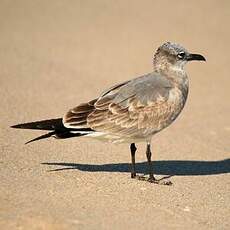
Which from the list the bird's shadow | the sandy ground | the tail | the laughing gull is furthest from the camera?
the bird's shadow

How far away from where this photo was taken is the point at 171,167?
8.80m

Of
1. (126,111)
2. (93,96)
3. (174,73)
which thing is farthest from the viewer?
(93,96)

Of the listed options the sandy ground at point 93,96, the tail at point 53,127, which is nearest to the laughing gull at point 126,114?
the tail at point 53,127

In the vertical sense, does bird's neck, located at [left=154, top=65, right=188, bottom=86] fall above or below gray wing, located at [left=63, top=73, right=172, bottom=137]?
above

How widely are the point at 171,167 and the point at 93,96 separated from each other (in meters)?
3.06

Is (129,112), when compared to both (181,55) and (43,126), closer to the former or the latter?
(43,126)

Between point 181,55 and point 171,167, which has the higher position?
point 181,55

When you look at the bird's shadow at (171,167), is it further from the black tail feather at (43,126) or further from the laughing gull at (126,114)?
the black tail feather at (43,126)

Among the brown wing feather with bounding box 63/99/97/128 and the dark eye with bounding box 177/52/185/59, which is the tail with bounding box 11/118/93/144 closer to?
the brown wing feather with bounding box 63/99/97/128

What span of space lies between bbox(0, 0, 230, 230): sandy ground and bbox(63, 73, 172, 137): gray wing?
61cm

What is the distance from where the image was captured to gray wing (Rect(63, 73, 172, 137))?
7.82 meters

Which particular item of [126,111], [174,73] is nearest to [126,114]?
[126,111]

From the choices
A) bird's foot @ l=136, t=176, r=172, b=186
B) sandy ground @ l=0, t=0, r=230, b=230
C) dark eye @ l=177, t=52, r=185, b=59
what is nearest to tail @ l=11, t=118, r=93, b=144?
sandy ground @ l=0, t=0, r=230, b=230

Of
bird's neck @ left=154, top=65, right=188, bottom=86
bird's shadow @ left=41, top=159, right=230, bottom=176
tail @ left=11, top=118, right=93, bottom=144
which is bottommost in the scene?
bird's shadow @ left=41, top=159, right=230, bottom=176
